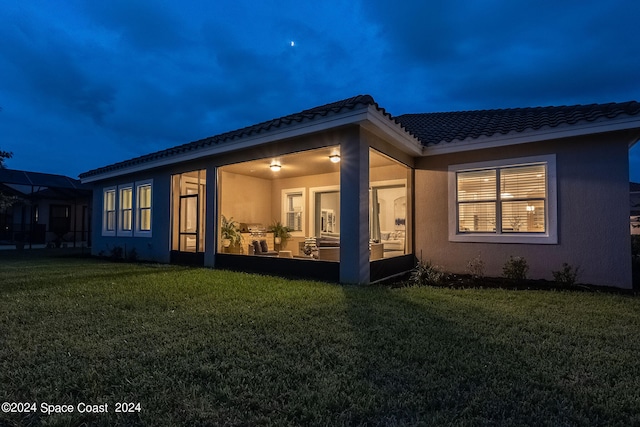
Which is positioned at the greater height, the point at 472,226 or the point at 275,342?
the point at 472,226

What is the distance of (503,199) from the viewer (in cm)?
727

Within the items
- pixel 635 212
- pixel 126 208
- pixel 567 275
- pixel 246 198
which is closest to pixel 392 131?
pixel 567 275

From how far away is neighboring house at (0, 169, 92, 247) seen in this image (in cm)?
1853

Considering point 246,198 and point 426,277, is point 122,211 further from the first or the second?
point 426,277

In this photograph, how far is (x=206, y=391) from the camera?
2.30 metres

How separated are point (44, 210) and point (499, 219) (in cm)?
2556

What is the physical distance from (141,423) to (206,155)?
302 inches

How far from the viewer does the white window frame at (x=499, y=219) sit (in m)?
6.60

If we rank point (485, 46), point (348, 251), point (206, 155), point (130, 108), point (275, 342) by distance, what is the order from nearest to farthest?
point (275, 342) < point (348, 251) < point (206, 155) < point (485, 46) < point (130, 108)

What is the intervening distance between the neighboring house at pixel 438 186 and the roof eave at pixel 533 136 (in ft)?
0.07

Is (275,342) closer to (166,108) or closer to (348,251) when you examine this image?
(348,251)

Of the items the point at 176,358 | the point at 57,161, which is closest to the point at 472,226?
the point at 176,358

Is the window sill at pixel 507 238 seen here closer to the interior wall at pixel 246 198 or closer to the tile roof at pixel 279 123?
the tile roof at pixel 279 123

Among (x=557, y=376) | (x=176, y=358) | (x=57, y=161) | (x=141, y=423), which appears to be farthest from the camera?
(x=57, y=161)
